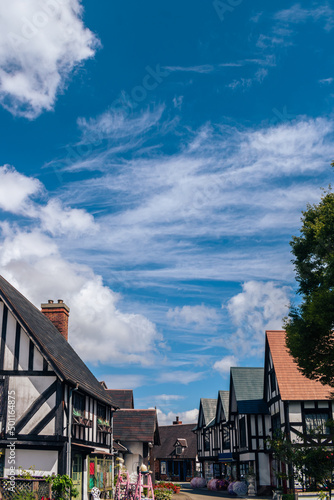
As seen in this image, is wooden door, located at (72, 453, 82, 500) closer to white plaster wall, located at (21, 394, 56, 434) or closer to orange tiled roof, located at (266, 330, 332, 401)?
white plaster wall, located at (21, 394, 56, 434)

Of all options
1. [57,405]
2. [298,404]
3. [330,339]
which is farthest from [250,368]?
[57,405]

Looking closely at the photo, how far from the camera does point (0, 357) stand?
18531mm

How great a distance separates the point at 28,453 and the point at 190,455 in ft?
155

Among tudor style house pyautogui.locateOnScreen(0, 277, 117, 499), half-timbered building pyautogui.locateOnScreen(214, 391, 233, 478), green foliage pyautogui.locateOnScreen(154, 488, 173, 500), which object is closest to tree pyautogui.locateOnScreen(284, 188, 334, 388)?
tudor style house pyautogui.locateOnScreen(0, 277, 117, 499)

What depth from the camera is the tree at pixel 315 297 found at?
16.4 metres

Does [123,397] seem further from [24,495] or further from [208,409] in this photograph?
Answer: [24,495]

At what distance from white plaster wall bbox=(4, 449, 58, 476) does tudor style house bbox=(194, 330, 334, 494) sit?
1104 centimetres

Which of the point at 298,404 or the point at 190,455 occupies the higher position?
the point at 298,404

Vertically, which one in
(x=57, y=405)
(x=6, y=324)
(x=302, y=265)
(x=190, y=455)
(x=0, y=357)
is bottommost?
(x=190, y=455)

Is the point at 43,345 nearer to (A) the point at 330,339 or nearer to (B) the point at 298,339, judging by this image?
(B) the point at 298,339

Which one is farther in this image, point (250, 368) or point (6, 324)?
point (250, 368)

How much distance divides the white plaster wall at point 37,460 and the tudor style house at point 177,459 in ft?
153

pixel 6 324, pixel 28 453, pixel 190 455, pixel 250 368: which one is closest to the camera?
pixel 28 453

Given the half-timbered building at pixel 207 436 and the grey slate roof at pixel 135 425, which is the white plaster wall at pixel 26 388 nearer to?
the grey slate roof at pixel 135 425
